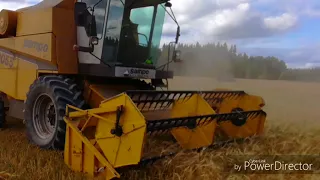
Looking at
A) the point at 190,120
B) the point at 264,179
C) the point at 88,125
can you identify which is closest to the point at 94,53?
the point at 88,125

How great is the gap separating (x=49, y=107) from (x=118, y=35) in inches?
57.2

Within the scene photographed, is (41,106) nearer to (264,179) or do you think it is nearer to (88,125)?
(88,125)

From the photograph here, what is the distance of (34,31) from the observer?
572 centimetres

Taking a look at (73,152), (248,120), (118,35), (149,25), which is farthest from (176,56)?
(73,152)

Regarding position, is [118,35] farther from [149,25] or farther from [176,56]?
[176,56]

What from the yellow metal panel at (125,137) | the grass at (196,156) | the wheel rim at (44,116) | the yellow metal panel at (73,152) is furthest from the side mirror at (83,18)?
the grass at (196,156)

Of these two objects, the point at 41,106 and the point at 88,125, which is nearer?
the point at 88,125

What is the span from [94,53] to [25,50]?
4.58 feet

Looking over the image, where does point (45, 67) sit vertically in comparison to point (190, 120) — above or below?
above

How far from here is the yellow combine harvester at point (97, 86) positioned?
3.88 meters

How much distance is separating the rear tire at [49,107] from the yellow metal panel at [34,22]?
830mm

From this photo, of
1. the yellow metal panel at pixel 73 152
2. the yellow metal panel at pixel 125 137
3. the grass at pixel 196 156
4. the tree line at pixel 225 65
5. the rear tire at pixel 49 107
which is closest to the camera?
the yellow metal panel at pixel 125 137

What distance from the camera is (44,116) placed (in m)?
5.32

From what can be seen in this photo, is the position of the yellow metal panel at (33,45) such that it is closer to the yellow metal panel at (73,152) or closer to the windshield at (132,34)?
the windshield at (132,34)
